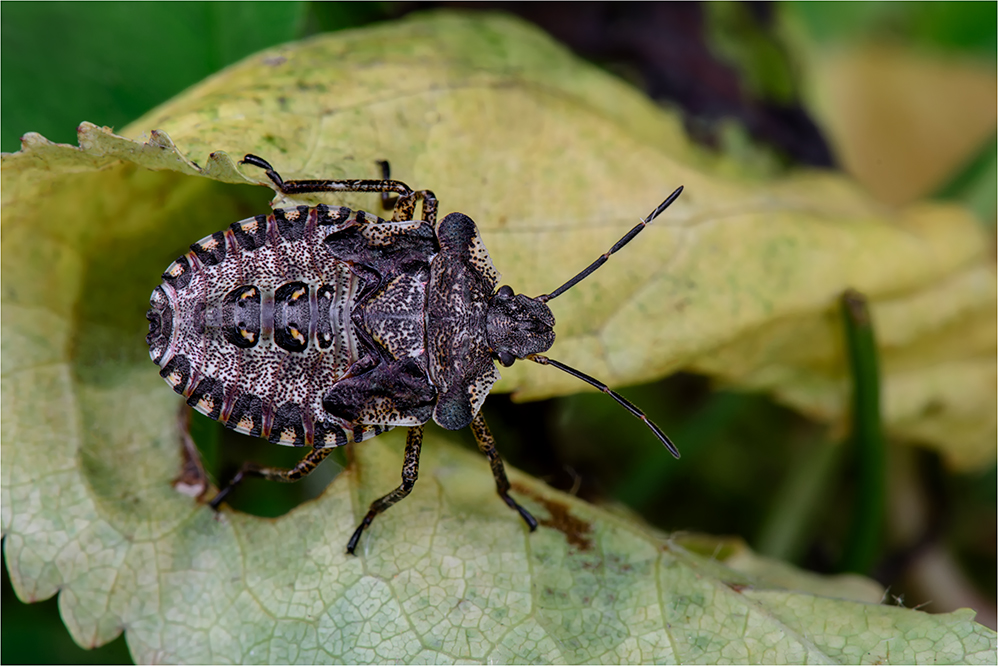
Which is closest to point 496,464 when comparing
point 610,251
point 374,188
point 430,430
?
point 430,430

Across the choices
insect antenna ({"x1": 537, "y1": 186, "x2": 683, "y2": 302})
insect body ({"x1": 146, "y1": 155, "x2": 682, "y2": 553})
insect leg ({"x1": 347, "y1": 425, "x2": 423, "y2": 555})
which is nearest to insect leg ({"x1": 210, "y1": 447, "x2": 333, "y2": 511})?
insect body ({"x1": 146, "y1": 155, "x2": 682, "y2": 553})

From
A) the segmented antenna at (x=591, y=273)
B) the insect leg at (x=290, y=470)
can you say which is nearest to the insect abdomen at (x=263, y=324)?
the insect leg at (x=290, y=470)

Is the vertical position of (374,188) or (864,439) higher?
(374,188)

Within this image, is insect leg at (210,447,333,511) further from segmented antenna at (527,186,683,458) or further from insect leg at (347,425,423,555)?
segmented antenna at (527,186,683,458)

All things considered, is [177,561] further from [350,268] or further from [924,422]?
[924,422]

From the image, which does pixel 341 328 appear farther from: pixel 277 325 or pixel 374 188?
pixel 374 188

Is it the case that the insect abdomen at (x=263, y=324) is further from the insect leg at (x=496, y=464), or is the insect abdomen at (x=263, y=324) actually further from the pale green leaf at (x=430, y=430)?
the insect leg at (x=496, y=464)
